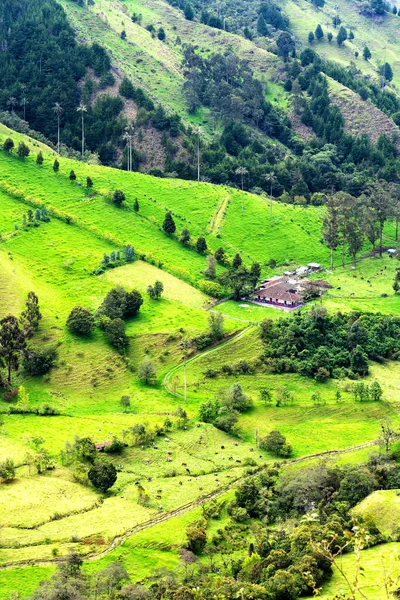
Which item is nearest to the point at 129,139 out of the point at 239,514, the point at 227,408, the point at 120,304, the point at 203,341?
the point at 120,304

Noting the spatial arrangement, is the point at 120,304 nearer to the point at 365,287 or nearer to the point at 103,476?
the point at 103,476

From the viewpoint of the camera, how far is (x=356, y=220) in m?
154

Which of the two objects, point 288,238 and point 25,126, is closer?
point 288,238

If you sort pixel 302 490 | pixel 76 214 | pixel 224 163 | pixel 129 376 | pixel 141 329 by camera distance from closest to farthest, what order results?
pixel 302 490 < pixel 129 376 < pixel 141 329 < pixel 76 214 < pixel 224 163

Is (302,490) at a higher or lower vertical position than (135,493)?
higher

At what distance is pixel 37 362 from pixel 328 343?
133 feet

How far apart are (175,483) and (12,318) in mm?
36805

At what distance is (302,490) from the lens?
75.4 metres

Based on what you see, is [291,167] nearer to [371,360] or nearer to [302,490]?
[371,360]

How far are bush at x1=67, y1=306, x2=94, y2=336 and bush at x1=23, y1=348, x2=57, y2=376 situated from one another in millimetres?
7067

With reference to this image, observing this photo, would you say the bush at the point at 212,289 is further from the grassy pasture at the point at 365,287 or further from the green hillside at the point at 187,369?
the grassy pasture at the point at 365,287

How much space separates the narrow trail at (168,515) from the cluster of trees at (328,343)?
18747mm

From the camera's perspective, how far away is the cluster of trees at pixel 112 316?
108750 mm

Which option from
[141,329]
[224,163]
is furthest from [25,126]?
[141,329]
